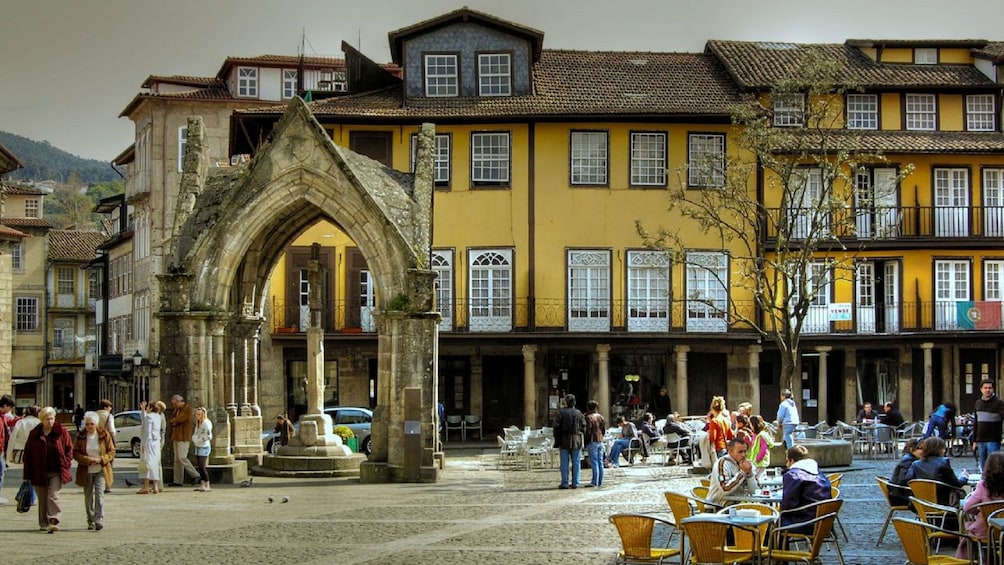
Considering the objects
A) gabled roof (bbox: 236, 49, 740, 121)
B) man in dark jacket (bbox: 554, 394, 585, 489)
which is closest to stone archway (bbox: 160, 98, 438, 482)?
man in dark jacket (bbox: 554, 394, 585, 489)

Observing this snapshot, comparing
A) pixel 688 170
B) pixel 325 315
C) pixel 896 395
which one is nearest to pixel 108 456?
pixel 325 315

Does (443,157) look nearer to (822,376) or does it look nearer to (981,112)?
(822,376)

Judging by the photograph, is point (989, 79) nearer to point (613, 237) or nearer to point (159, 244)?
point (613, 237)

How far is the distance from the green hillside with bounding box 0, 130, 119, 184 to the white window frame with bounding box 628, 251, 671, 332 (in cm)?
11882

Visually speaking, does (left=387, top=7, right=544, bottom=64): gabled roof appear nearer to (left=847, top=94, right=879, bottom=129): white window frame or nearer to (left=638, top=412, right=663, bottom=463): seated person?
(left=847, top=94, right=879, bottom=129): white window frame

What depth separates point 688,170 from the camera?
4072cm

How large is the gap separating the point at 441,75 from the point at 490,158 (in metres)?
3.05

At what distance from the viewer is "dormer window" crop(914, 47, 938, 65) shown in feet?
151

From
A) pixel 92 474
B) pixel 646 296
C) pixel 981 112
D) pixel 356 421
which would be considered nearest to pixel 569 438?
pixel 92 474

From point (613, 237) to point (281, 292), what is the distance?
9792 millimetres

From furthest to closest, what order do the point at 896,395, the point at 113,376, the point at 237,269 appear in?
the point at 113,376, the point at 896,395, the point at 237,269

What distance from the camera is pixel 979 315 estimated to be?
140 ft

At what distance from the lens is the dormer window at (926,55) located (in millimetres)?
46156

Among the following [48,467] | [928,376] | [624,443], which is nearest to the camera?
[48,467]
